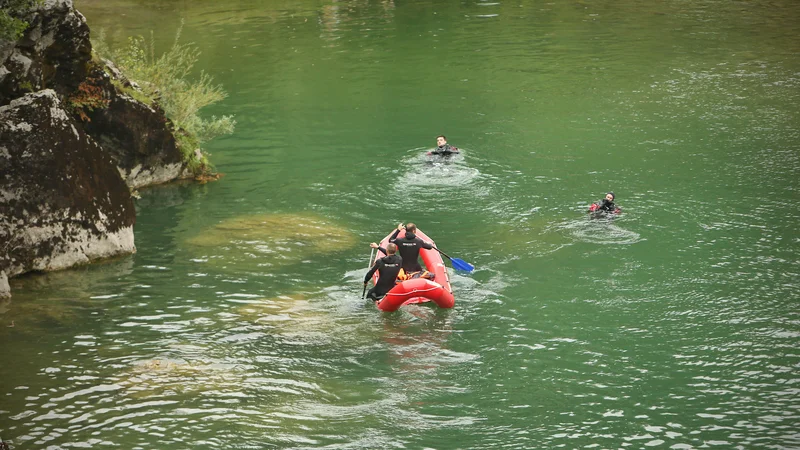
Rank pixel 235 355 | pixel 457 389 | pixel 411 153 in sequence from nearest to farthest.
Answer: pixel 457 389 < pixel 235 355 < pixel 411 153

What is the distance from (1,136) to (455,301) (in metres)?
11.3

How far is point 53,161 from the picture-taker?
75.4 feet

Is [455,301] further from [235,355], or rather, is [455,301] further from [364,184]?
[364,184]

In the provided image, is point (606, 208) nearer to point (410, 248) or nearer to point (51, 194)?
point (410, 248)

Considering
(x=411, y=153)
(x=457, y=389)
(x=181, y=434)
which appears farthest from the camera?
(x=411, y=153)

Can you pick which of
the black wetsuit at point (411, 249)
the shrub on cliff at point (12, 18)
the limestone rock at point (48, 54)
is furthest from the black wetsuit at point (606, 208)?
the shrub on cliff at point (12, 18)

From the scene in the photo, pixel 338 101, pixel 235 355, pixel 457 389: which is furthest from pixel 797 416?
pixel 338 101

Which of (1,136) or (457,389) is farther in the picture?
(1,136)

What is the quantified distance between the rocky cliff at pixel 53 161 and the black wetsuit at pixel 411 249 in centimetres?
752

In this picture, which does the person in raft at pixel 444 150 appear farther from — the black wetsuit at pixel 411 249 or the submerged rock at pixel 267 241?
the black wetsuit at pixel 411 249

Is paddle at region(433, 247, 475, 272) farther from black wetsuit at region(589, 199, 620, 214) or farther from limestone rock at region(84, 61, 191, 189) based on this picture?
limestone rock at region(84, 61, 191, 189)

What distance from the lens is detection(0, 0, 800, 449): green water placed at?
16.5m

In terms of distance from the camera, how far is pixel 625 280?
2181cm

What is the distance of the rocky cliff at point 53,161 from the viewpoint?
22484 mm
